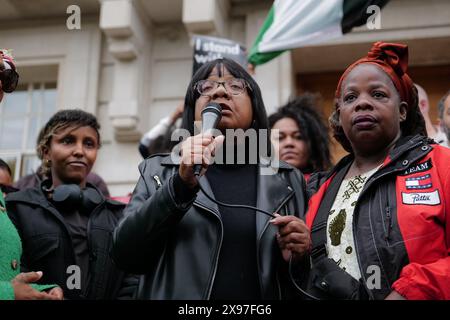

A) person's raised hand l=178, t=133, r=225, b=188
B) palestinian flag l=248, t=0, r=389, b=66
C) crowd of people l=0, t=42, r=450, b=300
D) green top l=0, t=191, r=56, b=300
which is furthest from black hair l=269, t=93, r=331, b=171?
green top l=0, t=191, r=56, b=300

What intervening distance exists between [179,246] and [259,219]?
303mm

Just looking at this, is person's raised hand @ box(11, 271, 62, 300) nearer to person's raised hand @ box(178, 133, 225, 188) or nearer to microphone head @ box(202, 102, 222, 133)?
person's raised hand @ box(178, 133, 225, 188)

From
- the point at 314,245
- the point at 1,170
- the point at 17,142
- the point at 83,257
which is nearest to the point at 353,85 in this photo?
the point at 314,245

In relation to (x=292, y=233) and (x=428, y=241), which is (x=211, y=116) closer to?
(x=292, y=233)

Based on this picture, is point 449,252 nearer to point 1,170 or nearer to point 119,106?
point 1,170

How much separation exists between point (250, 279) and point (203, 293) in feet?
0.59

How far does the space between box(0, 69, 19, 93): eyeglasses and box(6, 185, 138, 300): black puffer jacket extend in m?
0.68

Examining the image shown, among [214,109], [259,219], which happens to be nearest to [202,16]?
[214,109]

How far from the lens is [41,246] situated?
2.82 meters

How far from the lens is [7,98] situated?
7.48 metres

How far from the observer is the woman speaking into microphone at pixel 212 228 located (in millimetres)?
2068

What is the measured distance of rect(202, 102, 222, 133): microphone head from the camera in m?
2.12

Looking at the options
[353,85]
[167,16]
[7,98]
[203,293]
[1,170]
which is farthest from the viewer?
[7,98]

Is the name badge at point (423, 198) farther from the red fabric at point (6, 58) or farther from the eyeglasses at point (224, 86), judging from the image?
the red fabric at point (6, 58)
